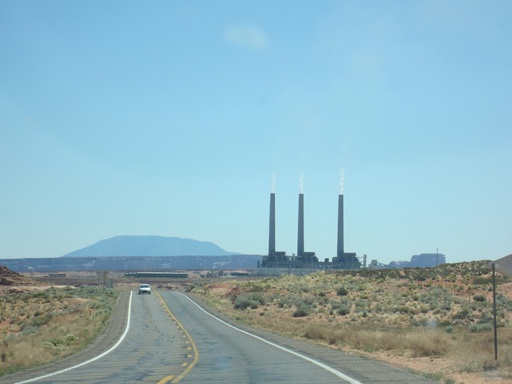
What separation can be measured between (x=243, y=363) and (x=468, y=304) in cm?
3423

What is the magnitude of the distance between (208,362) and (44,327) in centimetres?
2604

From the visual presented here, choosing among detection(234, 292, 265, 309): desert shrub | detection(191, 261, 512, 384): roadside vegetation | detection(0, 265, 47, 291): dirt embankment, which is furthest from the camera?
detection(0, 265, 47, 291): dirt embankment

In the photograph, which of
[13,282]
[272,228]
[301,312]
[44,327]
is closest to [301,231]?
[272,228]

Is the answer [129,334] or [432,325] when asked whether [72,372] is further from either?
[432,325]

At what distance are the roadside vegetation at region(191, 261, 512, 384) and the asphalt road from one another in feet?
6.44

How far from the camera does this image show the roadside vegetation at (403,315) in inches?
865

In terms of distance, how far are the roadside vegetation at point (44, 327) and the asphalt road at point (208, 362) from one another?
1202mm

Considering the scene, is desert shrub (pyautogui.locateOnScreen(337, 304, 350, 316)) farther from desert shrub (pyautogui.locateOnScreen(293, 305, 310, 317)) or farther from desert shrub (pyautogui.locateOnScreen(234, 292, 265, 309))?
desert shrub (pyautogui.locateOnScreen(234, 292, 265, 309))

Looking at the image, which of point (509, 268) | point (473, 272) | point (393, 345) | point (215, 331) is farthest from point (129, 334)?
point (473, 272)

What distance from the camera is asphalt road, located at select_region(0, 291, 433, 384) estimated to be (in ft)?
56.0

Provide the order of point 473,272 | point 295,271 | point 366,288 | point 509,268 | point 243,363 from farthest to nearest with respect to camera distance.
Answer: point 295,271 → point 473,272 → point 366,288 → point 243,363 → point 509,268

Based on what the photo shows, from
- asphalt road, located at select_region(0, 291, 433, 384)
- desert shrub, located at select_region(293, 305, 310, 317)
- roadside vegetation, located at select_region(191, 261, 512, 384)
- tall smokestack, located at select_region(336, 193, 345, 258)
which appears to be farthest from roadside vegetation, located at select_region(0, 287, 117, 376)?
tall smokestack, located at select_region(336, 193, 345, 258)

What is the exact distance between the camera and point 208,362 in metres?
21.5

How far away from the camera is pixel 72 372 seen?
62.9ft
